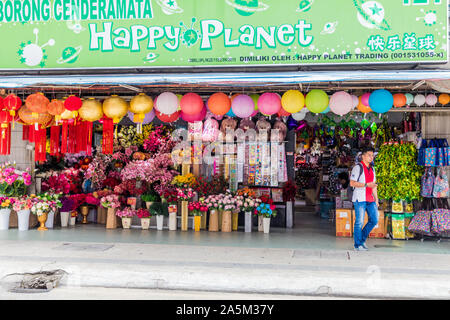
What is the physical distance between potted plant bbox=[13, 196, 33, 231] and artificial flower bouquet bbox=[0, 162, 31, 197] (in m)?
0.25

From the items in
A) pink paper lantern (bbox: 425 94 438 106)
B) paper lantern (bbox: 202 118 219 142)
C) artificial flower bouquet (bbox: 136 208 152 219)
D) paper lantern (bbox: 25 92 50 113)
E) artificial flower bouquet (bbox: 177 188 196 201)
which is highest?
pink paper lantern (bbox: 425 94 438 106)

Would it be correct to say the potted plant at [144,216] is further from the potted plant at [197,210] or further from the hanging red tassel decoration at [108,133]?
the hanging red tassel decoration at [108,133]

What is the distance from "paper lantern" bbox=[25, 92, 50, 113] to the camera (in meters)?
8.63

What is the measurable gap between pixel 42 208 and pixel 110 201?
1.57 metres

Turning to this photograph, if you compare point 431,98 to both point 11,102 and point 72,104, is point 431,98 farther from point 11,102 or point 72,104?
point 11,102

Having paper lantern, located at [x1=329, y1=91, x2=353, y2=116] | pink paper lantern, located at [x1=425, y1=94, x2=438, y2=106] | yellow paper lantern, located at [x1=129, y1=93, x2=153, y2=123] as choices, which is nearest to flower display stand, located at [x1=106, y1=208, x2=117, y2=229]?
yellow paper lantern, located at [x1=129, y1=93, x2=153, y2=123]

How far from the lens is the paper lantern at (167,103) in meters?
8.54

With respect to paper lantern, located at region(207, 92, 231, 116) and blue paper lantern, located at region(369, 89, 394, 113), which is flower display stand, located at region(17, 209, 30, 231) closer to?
paper lantern, located at region(207, 92, 231, 116)

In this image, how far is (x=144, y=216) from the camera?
1149 cm

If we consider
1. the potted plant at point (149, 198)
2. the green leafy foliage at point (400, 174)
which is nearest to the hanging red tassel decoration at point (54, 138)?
the potted plant at point (149, 198)

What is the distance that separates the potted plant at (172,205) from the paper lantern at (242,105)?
136 inches

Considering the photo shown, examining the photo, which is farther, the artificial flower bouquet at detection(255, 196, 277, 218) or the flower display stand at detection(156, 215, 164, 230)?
the flower display stand at detection(156, 215, 164, 230)

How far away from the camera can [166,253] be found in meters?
8.63
